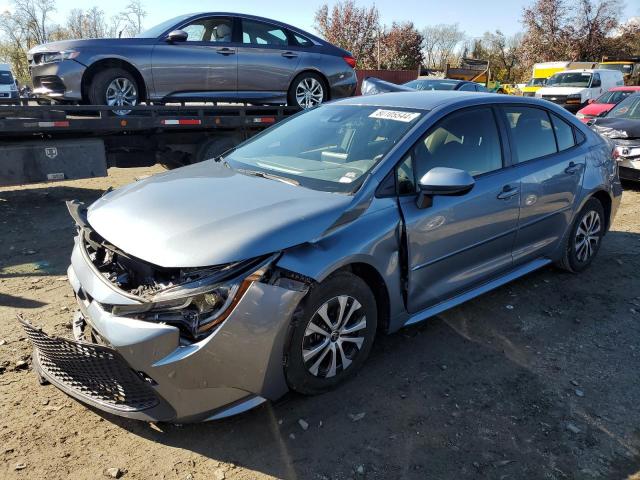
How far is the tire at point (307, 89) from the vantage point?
802 centimetres

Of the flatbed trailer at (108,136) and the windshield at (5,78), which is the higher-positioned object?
the windshield at (5,78)

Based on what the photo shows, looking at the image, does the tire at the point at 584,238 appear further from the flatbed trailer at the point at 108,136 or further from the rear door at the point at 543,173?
the flatbed trailer at the point at 108,136

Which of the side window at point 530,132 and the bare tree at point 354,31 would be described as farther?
the bare tree at point 354,31

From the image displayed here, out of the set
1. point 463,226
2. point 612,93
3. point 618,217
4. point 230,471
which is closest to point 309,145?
point 463,226

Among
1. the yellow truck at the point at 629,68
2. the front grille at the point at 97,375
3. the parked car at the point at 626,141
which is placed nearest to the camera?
the front grille at the point at 97,375

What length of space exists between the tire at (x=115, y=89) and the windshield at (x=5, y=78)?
13.7 meters

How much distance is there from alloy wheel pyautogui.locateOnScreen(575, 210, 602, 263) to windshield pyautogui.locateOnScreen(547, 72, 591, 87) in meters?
19.1

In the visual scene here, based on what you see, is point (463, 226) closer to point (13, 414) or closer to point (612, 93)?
point (13, 414)

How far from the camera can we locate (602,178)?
4.74 meters

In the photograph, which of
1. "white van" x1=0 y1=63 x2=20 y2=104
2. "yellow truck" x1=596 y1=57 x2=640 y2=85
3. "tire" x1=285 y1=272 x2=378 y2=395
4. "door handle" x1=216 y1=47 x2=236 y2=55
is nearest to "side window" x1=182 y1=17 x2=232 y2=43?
"door handle" x1=216 y1=47 x2=236 y2=55

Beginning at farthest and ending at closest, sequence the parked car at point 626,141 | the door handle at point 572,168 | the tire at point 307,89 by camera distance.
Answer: the parked car at point 626,141
the tire at point 307,89
the door handle at point 572,168

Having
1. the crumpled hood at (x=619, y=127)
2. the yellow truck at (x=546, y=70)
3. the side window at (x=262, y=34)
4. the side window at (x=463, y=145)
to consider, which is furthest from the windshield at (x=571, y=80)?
the side window at (x=463, y=145)

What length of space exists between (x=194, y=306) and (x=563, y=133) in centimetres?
363

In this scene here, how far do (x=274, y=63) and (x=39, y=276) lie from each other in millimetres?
4529
